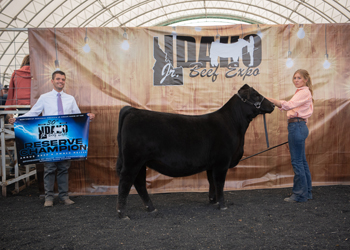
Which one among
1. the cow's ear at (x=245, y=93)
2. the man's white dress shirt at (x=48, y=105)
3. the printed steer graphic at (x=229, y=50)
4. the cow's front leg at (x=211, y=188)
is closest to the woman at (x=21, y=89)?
the man's white dress shirt at (x=48, y=105)

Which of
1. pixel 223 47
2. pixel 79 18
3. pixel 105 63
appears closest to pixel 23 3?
pixel 79 18

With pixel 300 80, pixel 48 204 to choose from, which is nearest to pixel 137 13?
pixel 300 80

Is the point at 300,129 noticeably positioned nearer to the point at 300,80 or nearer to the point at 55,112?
the point at 300,80

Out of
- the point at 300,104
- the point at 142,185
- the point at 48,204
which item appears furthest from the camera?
the point at 48,204

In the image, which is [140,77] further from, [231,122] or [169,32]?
[231,122]

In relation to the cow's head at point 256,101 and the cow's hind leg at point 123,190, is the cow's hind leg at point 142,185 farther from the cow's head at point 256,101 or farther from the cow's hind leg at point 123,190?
the cow's head at point 256,101

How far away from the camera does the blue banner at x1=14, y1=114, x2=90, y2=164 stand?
14.4 ft

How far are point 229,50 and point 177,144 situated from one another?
2.51 m

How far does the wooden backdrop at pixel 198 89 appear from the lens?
5.14m

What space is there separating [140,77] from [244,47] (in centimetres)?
211

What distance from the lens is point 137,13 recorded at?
75.7 feet

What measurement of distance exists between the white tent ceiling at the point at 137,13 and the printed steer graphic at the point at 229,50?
1671cm

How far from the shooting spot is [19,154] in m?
4.38

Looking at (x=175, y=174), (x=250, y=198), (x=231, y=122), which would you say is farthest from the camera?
(x=250, y=198)
